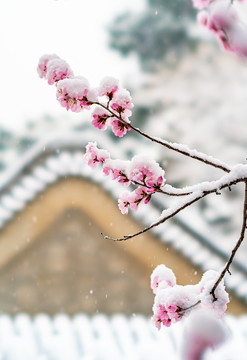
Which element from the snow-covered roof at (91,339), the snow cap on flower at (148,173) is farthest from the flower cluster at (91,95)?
the snow-covered roof at (91,339)

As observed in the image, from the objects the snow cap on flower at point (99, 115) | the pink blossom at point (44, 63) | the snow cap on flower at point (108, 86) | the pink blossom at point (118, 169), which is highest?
the pink blossom at point (44, 63)

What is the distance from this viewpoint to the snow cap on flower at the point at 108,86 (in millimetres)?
1329

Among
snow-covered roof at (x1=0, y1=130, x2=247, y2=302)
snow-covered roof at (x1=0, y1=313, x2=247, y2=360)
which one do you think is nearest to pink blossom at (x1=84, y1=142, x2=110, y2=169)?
snow-covered roof at (x1=0, y1=313, x2=247, y2=360)

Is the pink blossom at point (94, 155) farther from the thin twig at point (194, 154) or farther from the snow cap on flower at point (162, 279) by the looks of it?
the snow cap on flower at point (162, 279)

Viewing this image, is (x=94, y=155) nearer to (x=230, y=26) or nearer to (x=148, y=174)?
(x=148, y=174)

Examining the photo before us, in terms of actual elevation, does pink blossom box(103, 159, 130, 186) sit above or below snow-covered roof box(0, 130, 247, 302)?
below

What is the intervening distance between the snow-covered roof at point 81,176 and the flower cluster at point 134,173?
8.53 feet

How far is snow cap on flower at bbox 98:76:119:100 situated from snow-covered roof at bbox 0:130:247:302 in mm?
2714

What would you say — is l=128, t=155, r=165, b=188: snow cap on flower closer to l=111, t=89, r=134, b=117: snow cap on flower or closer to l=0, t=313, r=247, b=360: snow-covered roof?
l=111, t=89, r=134, b=117: snow cap on flower

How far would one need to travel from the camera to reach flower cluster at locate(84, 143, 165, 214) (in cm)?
130

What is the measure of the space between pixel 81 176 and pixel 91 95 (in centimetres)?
297

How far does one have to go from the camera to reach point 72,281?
14.9 feet

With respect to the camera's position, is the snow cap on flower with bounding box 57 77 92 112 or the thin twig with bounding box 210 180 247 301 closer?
the thin twig with bounding box 210 180 247 301

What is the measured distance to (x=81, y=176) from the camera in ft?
14.0
